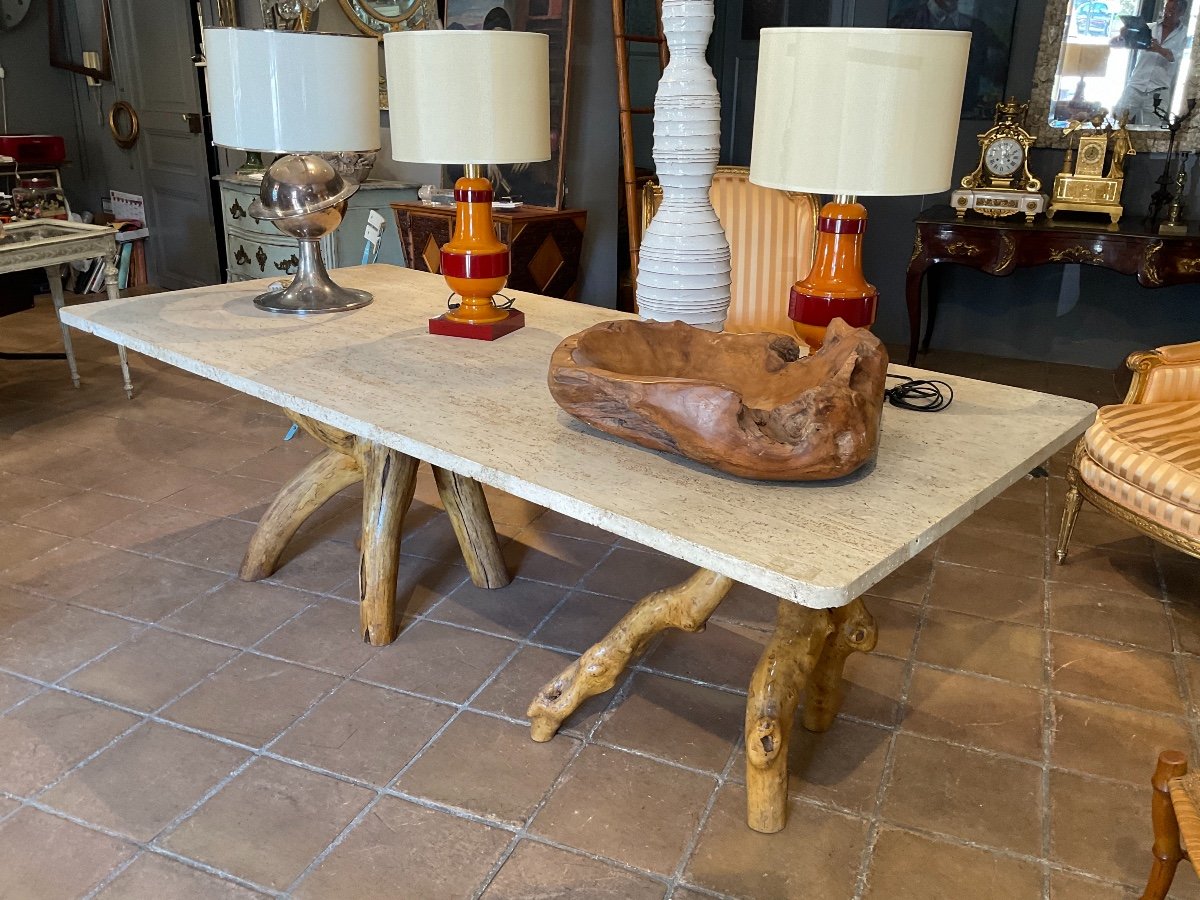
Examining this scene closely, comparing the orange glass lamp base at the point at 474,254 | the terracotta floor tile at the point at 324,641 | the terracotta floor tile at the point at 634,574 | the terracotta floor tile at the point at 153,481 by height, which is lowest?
the terracotta floor tile at the point at 634,574

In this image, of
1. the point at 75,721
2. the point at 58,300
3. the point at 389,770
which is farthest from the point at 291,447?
the point at 389,770

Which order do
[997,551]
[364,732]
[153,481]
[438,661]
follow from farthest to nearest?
1. [153,481]
2. [997,551]
3. [438,661]
4. [364,732]

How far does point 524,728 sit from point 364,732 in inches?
12.7

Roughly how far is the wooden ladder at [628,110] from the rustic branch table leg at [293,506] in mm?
1663

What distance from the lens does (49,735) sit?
1.87 metres

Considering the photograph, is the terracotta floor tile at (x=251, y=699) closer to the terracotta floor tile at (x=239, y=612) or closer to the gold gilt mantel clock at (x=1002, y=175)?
the terracotta floor tile at (x=239, y=612)

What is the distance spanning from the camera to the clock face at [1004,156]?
4141mm

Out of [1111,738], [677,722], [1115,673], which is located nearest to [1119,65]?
[1115,673]

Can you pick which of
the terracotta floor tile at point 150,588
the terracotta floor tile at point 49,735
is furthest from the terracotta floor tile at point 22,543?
the terracotta floor tile at point 49,735

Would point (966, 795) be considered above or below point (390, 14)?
below

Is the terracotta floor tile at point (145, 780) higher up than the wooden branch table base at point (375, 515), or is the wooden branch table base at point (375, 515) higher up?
the wooden branch table base at point (375, 515)

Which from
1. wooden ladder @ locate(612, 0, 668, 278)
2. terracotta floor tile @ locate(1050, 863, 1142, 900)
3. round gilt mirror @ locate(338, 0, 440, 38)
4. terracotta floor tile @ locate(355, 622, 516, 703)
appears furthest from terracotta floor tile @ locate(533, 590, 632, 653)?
round gilt mirror @ locate(338, 0, 440, 38)

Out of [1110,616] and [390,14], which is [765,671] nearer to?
[1110,616]

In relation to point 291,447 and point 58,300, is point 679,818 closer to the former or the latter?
point 291,447
